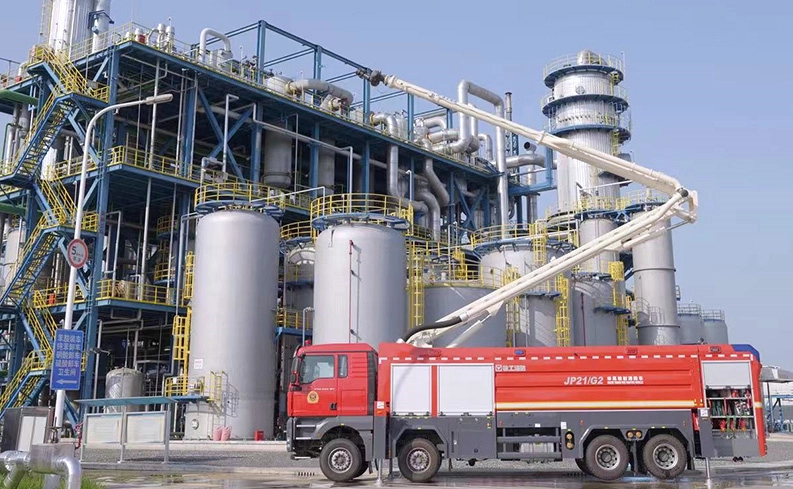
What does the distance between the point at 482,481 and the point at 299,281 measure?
75.3ft

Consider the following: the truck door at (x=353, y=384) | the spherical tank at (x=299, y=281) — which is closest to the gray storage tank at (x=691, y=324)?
the spherical tank at (x=299, y=281)

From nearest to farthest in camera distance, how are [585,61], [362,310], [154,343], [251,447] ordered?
[251,447]
[362,310]
[154,343]
[585,61]

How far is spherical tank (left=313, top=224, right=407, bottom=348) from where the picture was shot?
118 ft

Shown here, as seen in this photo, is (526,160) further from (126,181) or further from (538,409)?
(538,409)

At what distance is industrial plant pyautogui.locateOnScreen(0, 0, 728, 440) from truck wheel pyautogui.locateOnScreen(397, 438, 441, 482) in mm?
7055

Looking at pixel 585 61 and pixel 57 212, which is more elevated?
pixel 585 61

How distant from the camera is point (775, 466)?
24188 mm

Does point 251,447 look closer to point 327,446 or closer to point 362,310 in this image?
point 362,310

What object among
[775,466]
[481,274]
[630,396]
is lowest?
[775,466]

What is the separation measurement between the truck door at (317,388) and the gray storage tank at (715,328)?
5527cm

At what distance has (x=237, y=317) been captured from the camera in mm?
36750

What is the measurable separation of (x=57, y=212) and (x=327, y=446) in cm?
2709

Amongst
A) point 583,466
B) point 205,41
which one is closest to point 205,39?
point 205,41

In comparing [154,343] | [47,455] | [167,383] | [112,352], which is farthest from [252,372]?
[47,455]
